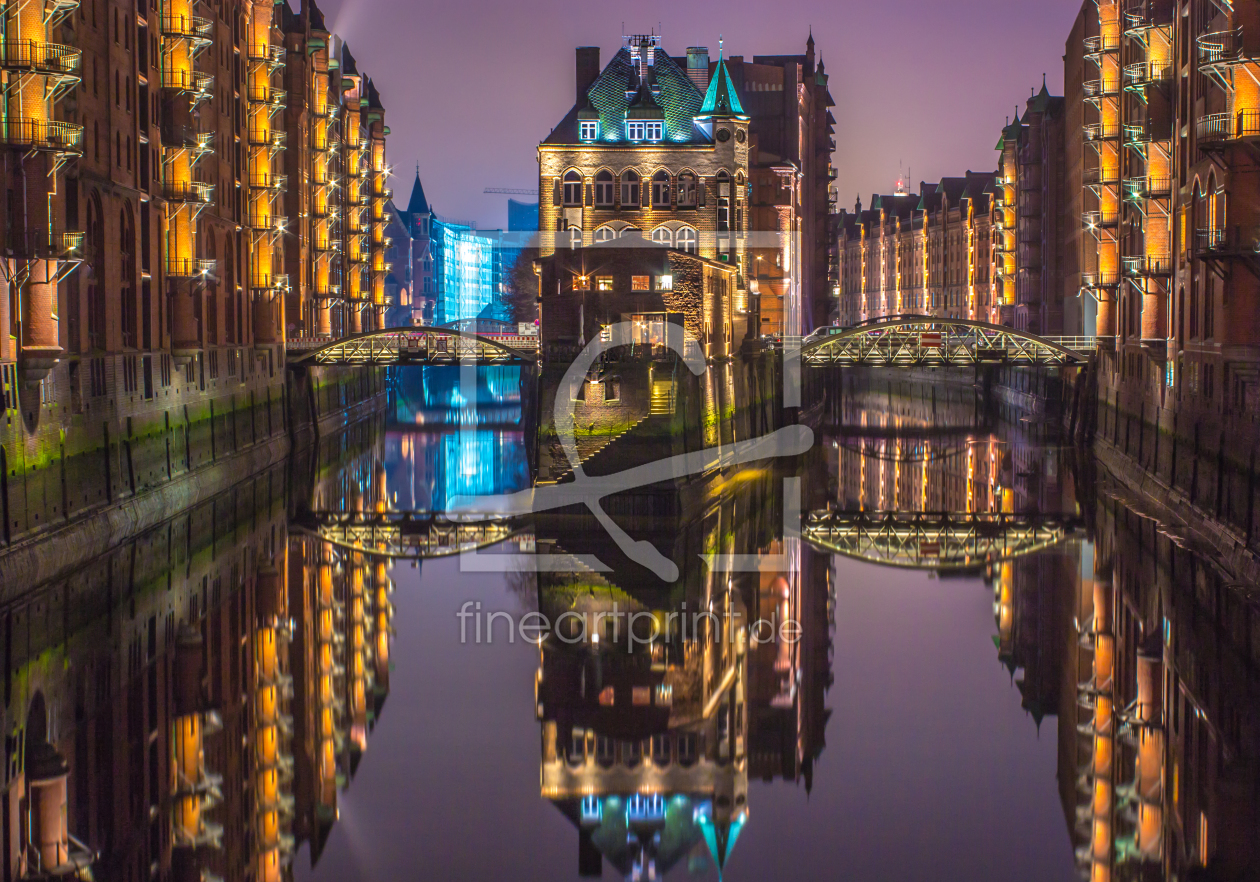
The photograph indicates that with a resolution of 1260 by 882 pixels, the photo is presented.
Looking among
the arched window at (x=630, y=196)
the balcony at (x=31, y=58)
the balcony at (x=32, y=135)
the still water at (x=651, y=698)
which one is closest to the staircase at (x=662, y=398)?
the still water at (x=651, y=698)

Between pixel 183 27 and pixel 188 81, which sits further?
pixel 188 81

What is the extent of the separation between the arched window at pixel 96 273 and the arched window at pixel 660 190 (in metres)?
27.2

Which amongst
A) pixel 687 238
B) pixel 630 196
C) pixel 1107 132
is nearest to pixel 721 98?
pixel 630 196

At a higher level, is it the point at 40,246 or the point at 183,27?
the point at 183,27

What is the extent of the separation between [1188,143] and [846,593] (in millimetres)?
16066

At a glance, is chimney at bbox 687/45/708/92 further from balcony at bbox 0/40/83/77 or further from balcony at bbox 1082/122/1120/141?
balcony at bbox 0/40/83/77

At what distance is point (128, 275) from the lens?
Result: 3641 cm

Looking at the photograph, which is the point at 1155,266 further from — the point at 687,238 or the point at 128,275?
the point at 128,275

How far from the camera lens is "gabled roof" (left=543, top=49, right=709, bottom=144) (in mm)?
57469

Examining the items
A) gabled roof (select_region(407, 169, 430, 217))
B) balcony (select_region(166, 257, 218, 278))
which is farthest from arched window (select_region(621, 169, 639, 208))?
gabled roof (select_region(407, 169, 430, 217))

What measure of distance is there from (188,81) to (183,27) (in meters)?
1.44

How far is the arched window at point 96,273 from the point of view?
3334 centimetres

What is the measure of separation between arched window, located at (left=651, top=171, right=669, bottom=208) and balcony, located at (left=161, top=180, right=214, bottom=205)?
21.2m

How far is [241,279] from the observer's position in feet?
163
